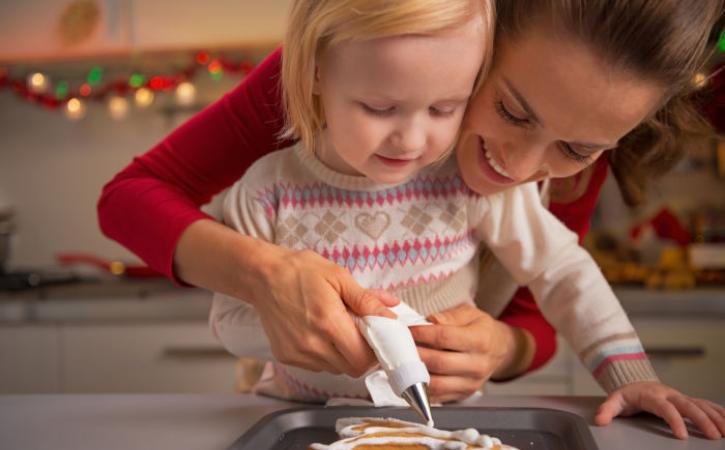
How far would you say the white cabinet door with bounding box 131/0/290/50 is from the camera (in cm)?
252

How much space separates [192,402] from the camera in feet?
2.88

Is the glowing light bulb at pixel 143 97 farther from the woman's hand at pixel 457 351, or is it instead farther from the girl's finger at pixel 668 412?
the girl's finger at pixel 668 412

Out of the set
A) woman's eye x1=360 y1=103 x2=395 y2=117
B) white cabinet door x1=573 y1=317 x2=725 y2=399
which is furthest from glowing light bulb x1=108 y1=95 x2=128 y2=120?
woman's eye x1=360 y1=103 x2=395 y2=117

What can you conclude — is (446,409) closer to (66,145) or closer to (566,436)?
(566,436)

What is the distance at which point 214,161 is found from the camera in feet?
3.48

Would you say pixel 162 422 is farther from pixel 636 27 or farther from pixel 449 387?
pixel 636 27

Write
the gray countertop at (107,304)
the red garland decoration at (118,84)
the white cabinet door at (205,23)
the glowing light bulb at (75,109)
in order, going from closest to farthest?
the gray countertop at (107,304) < the white cabinet door at (205,23) < the red garland decoration at (118,84) < the glowing light bulb at (75,109)

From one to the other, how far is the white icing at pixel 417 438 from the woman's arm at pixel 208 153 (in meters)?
0.43

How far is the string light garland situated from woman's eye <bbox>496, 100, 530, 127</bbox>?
201 cm

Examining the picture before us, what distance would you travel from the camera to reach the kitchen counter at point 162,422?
0.73 meters

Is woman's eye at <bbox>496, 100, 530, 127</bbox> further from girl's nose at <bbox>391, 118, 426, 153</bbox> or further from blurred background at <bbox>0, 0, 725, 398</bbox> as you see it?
blurred background at <bbox>0, 0, 725, 398</bbox>

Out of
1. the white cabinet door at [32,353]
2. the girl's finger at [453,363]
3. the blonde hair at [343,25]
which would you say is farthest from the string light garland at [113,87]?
the girl's finger at [453,363]

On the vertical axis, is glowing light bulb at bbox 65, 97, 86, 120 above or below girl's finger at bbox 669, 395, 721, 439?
below

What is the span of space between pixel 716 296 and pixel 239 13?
1633mm
